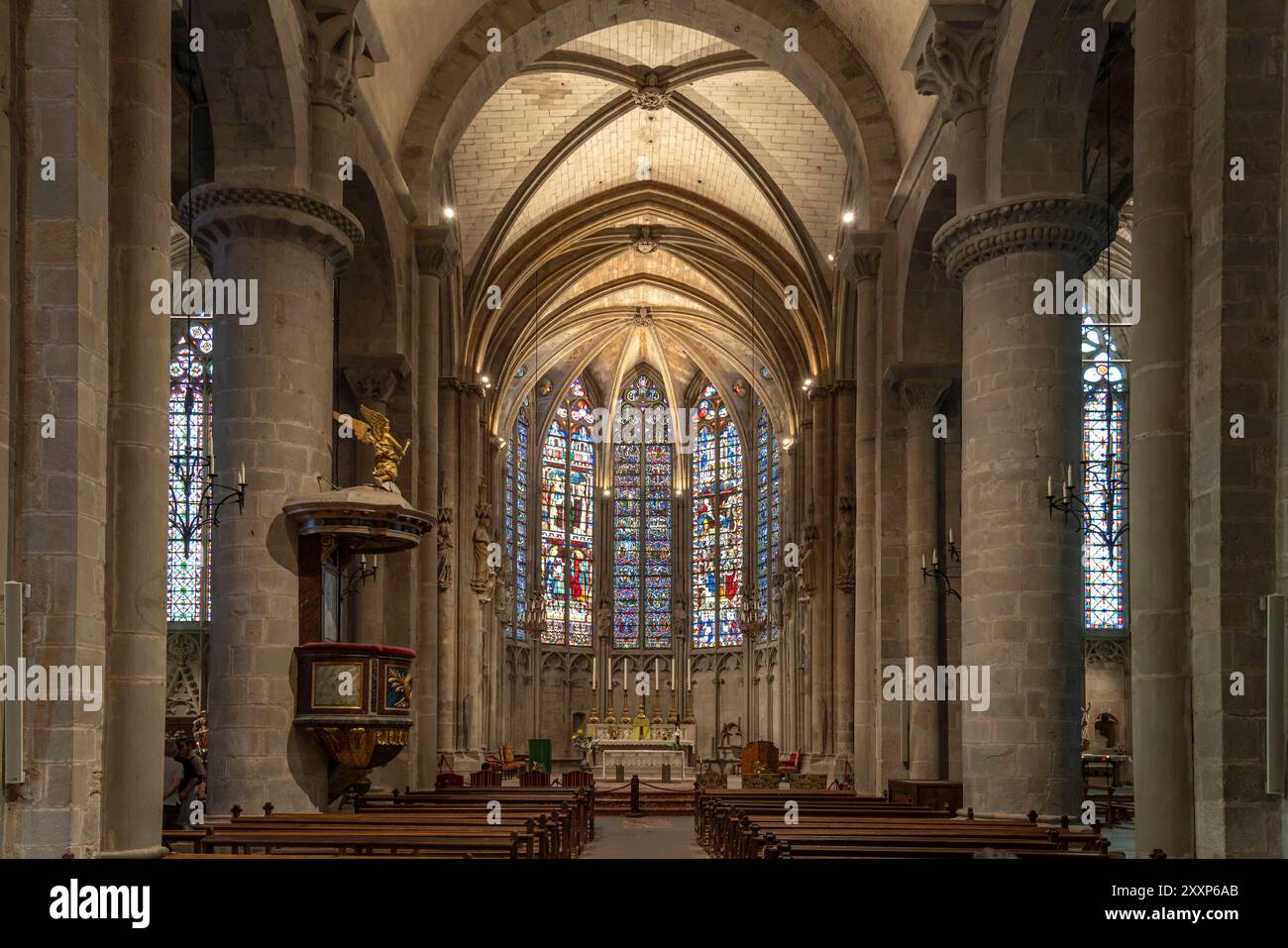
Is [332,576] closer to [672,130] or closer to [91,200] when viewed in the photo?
[91,200]

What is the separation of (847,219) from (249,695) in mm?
14925

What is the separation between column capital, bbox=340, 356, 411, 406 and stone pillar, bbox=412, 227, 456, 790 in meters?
1.42

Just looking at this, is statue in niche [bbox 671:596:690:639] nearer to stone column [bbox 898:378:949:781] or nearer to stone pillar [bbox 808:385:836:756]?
stone pillar [bbox 808:385:836:756]

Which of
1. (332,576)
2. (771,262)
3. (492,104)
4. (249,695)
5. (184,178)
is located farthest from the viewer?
(771,262)

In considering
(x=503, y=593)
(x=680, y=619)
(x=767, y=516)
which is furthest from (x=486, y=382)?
(x=680, y=619)

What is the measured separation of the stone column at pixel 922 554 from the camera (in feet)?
71.4

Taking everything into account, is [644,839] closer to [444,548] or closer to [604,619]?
[444,548]

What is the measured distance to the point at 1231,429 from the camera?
10367mm

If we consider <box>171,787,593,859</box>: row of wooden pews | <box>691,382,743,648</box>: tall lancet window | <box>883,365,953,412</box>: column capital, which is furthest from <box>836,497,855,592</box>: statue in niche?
<box>691,382,743,648</box>: tall lancet window

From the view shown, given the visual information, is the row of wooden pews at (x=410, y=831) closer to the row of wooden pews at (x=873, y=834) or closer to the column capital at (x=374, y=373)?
the row of wooden pews at (x=873, y=834)

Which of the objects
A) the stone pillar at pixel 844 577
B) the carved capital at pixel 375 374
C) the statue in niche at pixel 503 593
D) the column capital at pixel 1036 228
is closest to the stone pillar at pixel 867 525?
A: the stone pillar at pixel 844 577

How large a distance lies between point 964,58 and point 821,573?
18356 millimetres

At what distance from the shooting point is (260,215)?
630 inches
